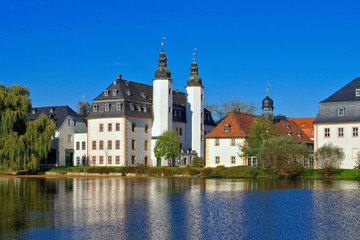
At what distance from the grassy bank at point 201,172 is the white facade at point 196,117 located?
58.7 ft

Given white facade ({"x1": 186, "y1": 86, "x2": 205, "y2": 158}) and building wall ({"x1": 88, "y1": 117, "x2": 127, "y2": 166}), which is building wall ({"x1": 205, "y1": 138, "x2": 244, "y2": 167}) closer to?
white facade ({"x1": 186, "y1": 86, "x2": 205, "y2": 158})

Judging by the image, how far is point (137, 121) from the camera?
7856 centimetres

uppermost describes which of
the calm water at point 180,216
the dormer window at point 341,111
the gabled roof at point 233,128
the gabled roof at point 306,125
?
the gabled roof at point 306,125

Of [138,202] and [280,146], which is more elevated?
[280,146]

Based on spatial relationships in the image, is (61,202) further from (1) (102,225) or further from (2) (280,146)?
(2) (280,146)

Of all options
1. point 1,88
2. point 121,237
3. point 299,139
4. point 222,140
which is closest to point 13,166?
point 1,88

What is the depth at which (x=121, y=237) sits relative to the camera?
1989cm

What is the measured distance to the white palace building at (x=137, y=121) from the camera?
7731 centimetres

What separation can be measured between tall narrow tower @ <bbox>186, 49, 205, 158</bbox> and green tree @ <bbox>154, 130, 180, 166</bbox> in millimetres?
7567

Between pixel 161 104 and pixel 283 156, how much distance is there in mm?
25812

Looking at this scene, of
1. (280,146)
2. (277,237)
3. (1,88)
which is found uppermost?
(1,88)

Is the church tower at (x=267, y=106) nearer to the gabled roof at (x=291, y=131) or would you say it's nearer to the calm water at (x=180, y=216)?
the gabled roof at (x=291, y=131)

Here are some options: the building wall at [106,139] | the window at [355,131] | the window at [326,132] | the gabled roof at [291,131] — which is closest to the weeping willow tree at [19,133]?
the building wall at [106,139]

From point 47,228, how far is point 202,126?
6384 centimetres
